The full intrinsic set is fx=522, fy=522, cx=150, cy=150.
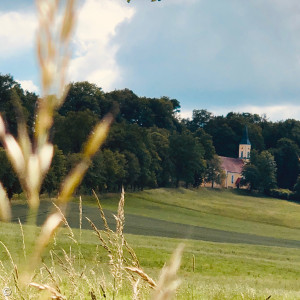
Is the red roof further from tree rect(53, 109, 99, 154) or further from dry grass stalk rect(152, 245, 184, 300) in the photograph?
dry grass stalk rect(152, 245, 184, 300)

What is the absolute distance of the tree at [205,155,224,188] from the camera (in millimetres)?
98125

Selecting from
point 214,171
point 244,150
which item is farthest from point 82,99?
point 244,150

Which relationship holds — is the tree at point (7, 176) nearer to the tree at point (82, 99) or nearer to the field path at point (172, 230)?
the field path at point (172, 230)

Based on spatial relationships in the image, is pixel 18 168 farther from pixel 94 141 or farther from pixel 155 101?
pixel 155 101

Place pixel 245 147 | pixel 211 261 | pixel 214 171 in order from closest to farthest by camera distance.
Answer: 1. pixel 211 261
2. pixel 214 171
3. pixel 245 147

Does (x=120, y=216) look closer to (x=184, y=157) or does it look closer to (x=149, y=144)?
(x=149, y=144)

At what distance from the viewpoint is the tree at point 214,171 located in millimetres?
98125

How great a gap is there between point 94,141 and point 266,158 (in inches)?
4115

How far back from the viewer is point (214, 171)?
322ft

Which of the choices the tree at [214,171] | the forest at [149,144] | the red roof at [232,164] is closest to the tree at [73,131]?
the forest at [149,144]

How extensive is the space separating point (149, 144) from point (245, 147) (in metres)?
49.9

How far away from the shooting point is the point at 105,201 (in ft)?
221

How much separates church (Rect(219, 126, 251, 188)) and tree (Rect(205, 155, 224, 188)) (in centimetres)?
966

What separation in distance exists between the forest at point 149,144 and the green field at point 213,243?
3.31 metres
